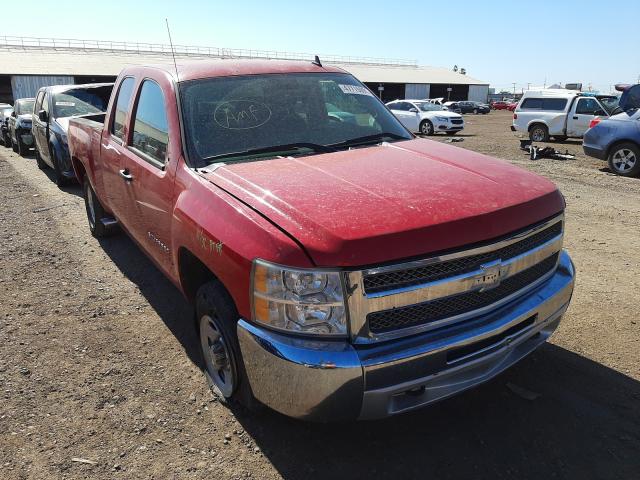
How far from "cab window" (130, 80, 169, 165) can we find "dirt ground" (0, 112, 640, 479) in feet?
4.49

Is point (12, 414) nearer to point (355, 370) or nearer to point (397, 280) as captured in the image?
point (355, 370)

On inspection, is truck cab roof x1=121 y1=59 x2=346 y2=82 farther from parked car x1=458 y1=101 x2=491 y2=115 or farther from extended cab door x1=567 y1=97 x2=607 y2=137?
parked car x1=458 y1=101 x2=491 y2=115

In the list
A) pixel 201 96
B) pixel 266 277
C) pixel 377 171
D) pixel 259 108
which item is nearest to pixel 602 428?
pixel 377 171

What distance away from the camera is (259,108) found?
3.44 m

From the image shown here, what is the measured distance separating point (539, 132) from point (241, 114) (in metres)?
17.2

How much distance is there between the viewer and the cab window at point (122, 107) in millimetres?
4188

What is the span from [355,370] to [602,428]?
1585mm

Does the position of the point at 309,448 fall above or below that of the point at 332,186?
below

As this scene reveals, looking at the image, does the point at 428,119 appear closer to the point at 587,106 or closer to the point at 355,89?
the point at 587,106

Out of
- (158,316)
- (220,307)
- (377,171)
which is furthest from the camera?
(158,316)

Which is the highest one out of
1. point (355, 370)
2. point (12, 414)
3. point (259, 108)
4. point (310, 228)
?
point (259, 108)

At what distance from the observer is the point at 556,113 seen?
695 inches

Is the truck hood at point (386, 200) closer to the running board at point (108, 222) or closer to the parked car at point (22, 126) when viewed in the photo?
the running board at point (108, 222)

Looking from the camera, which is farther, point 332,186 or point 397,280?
point 332,186
